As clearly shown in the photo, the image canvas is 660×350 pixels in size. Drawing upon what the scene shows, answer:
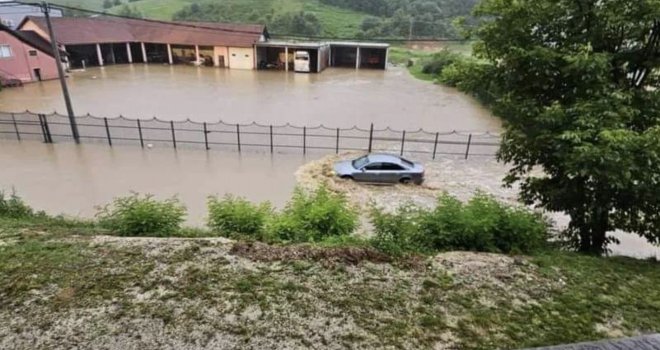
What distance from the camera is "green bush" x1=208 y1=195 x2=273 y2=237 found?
6.79m

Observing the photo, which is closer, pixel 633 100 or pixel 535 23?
pixel 633 100

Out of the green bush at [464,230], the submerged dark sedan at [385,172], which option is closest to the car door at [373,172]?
the submerged dark sedan at [385,172]

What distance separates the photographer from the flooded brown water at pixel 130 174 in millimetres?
11992

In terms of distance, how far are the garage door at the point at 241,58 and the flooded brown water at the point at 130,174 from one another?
25038 millimetres

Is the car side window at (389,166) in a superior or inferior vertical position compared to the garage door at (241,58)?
inferior

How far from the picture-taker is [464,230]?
6.00 meters

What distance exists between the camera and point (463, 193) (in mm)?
13258

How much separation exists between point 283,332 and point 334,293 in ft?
2.44

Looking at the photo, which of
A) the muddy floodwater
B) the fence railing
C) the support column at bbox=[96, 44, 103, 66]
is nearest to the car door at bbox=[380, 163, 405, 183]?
the fence railing

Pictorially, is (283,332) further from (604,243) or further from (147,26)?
(147,26)

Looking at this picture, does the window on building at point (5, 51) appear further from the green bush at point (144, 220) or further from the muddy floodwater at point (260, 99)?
the green bush at point (144, 220)

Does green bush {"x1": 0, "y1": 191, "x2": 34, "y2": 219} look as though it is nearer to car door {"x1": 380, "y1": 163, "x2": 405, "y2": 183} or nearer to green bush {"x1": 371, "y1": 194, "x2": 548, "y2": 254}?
green bush {"x1": 371, "y1": 194, "x2": 548, "y2": 254}

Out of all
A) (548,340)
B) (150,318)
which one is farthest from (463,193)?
(150,318)

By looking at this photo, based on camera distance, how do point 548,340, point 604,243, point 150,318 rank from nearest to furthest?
point 548,340, point 150,318, point 604,243
